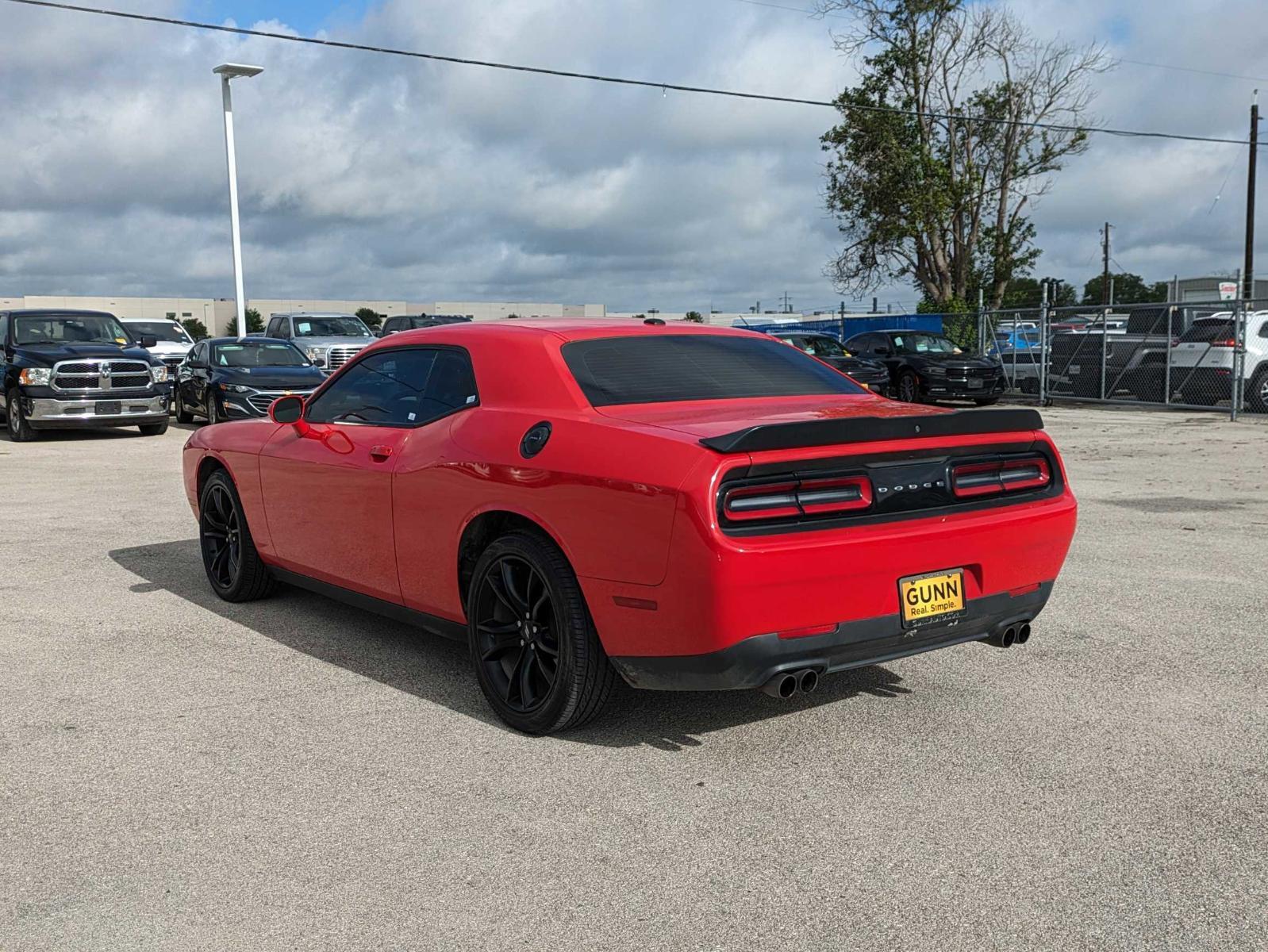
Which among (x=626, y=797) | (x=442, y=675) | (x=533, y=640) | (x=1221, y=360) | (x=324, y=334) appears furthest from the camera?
(x=324, y=334)

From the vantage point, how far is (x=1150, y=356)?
925 inches

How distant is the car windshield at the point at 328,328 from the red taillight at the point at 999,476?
22.0 meters

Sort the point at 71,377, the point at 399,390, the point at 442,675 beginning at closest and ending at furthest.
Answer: the point at 442,675, the point at 399,390, the point at 71,377

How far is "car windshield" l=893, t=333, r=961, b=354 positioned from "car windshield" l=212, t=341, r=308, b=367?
1225 cm

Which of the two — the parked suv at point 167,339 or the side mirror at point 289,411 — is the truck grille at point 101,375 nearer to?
the parked suv at point 167,339

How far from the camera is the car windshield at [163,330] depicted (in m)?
28.2

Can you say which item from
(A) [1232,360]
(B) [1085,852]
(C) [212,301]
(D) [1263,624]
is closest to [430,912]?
(B) [1085,852]

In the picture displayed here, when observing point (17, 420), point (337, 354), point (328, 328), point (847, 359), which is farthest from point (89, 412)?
point (847, 359)

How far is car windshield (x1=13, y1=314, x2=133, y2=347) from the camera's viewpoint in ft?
60.2

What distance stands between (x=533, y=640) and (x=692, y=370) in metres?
1.31

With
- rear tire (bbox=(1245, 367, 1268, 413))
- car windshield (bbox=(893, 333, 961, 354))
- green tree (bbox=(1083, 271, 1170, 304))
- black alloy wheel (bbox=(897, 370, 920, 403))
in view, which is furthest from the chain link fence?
green tree (bbox=(1083, 271, 1170, 304))

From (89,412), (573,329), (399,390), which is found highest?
(573,329)

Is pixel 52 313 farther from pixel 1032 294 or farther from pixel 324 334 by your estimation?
pixel 1032 294

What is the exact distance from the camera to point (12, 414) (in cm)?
1795
